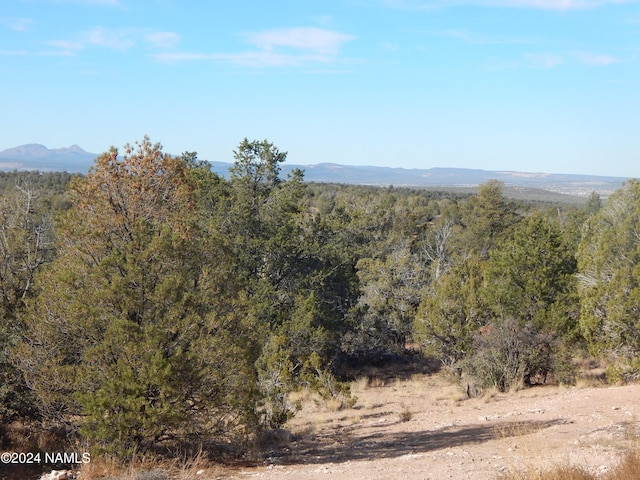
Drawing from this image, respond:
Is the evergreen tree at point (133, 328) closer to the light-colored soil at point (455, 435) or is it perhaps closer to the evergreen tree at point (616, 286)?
the light-colored soil at point (455, 435)

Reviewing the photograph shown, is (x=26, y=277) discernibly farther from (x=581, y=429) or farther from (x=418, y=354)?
(x=418, y=354)

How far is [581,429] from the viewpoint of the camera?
465 inches

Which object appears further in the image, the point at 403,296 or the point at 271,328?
the point at 403,296

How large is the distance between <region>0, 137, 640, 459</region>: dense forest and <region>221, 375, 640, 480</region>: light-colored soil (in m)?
1.12

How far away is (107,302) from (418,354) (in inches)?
897

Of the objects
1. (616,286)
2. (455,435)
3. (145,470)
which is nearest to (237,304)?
(145,470)

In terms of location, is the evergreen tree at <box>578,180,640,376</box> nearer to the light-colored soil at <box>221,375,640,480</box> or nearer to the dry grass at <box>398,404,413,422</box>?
the light-colored soil at <box>221,375,640,480</box>

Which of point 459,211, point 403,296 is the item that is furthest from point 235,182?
point 459,211

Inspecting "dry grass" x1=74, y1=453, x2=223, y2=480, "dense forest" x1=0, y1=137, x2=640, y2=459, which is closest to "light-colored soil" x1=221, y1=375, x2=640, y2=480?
"dry grass" x1=74, y1=453, x2=223, y2=480

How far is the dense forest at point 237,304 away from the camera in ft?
30.7

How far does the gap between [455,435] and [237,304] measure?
5960 mm

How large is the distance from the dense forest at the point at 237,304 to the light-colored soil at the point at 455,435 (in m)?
1.12

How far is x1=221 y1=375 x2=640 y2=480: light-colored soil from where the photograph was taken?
8969mm

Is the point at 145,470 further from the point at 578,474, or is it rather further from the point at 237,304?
the point at 578,474
